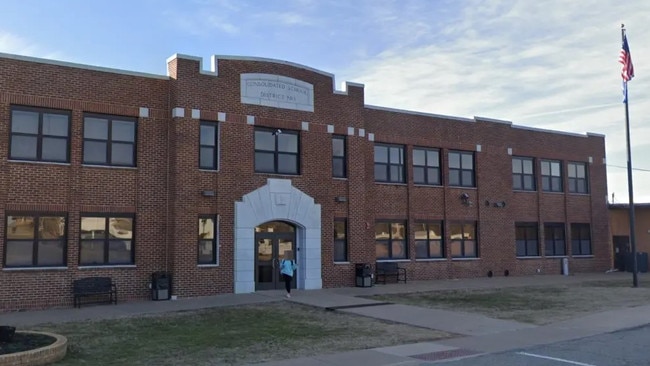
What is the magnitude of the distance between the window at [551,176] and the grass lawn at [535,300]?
27.1ft

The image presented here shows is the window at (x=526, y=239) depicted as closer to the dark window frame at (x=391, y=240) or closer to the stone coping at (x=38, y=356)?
the dark window frame at (x=391, y=240)

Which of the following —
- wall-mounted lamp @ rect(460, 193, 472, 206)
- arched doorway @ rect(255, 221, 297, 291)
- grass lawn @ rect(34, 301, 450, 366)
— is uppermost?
wall-mounted lamp @ rect(460, 193, 472, 206)

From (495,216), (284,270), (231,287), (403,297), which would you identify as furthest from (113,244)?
(495,216)

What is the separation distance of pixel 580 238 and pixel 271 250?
18.8 m

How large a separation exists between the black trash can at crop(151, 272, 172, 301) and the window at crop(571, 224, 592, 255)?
72.4ft

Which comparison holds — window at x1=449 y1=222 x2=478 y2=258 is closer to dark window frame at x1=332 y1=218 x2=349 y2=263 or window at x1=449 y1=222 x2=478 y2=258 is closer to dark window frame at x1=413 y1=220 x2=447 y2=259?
dark window frame at x1=413 y1=220 x2=447 y2=259

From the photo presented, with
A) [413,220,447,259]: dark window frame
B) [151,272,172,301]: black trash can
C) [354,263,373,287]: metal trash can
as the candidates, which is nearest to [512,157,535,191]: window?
[413,220,447,259]: dark window frame

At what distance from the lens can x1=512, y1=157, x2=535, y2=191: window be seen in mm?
30969

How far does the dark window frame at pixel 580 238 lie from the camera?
107 ft

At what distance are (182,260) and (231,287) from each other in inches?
80.0

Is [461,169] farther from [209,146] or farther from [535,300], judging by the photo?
[209,146]

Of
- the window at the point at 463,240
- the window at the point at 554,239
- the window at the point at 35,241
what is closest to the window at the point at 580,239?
the window at the point at 554,239

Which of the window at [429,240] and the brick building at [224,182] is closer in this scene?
the brick building at [224,182]

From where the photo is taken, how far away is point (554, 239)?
31984 millimetres
